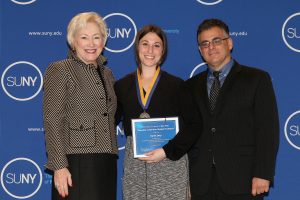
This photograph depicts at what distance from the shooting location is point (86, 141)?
9.25ft

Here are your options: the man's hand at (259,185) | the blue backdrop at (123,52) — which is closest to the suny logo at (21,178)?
the blue backdrop at (123,52)

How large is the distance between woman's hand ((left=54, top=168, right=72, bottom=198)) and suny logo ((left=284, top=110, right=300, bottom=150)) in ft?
7.01

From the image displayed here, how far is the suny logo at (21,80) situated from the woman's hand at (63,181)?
4.77ft

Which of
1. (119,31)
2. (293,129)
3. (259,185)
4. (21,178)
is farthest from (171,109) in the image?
(21,178)

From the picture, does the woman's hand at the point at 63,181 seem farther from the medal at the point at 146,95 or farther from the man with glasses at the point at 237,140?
the man with glasses at the point at 237,140

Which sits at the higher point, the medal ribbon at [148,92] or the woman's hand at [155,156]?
the medal ribbon at [148,92]

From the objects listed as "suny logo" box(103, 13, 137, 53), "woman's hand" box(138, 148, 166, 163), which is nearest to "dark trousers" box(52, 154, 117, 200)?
"woman's hand" box(138, 148, 166, 163)

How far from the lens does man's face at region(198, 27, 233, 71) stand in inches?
128

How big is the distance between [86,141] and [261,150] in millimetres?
1235

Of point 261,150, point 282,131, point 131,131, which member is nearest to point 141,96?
point 131,131

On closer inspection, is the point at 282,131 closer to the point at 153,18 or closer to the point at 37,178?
the point at 153,18

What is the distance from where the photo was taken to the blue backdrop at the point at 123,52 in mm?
3900

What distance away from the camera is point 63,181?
2719mm

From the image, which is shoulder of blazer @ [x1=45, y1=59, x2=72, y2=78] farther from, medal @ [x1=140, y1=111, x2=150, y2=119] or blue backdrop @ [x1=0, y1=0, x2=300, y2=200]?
blue backdrop @ [x1=0, y1=0, x2=300, y2=200]
